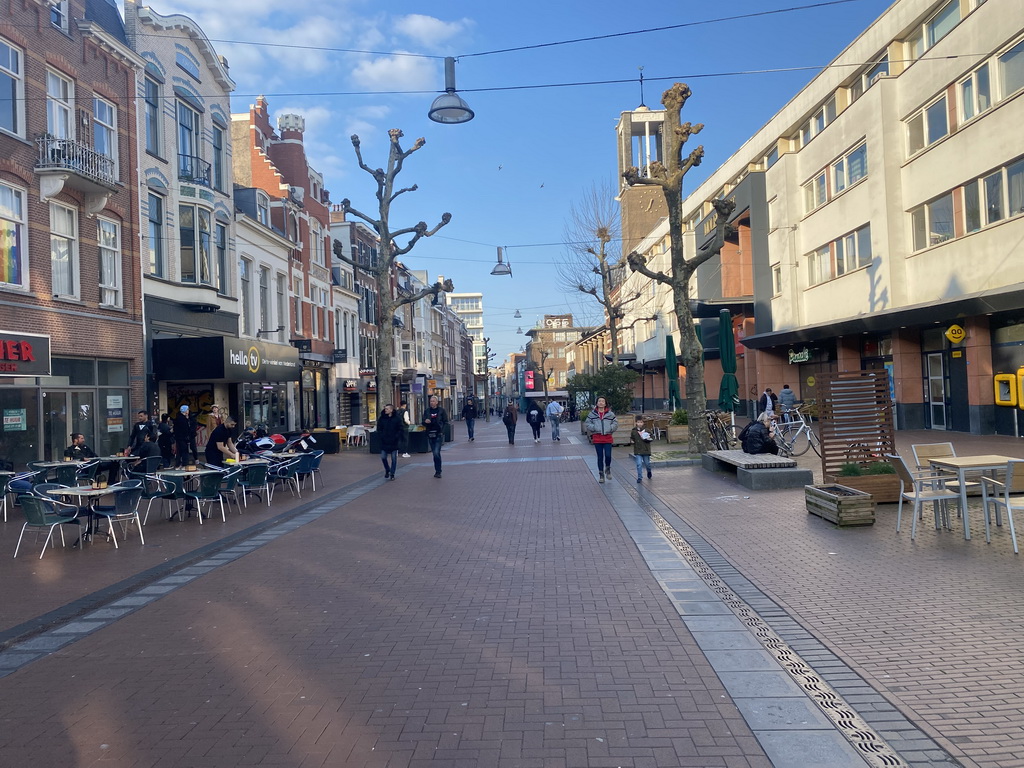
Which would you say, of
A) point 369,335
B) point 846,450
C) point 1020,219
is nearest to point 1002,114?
point 1020,219

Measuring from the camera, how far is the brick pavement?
4.05 m

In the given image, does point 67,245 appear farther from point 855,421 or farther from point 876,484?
point 876,484

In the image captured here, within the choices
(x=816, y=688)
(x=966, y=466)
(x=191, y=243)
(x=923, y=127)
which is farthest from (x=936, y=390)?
(x=816, y=688)

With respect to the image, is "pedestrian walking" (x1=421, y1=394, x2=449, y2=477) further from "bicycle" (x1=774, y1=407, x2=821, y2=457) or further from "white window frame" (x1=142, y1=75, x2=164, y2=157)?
"white window frame" (x1=142, y1=75, x2=164, y2=157)

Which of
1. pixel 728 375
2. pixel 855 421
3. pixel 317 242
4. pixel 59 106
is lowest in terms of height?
pixel 855 421

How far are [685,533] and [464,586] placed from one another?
11.3ft

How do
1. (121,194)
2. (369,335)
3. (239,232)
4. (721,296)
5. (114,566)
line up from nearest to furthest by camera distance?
(114,566), (121,194), (239,232), (721,296), (369,335)

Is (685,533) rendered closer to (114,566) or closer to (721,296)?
(114,566)

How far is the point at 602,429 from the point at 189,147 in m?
16.7

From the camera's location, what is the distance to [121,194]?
800 inches

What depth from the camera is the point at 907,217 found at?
2364cm

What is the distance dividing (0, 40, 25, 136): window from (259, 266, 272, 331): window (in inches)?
525

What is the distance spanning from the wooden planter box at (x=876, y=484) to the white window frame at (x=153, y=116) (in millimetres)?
19435

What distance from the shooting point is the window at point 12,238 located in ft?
53.6
